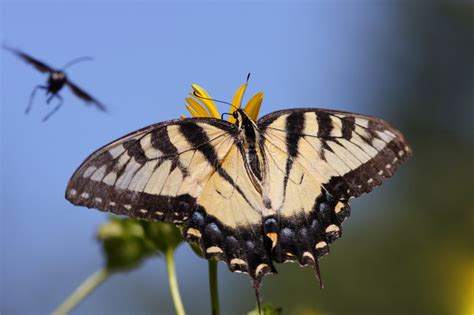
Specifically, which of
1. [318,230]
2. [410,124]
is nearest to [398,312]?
[318,230]

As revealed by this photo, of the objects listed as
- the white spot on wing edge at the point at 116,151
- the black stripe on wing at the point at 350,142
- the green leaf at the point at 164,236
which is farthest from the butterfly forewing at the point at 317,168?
the white spot on wing edge at the point at 116,151

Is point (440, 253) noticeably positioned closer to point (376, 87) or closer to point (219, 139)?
point (219, 139)

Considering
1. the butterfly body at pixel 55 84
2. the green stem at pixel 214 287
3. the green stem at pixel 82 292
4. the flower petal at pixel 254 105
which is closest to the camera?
the green stem at pixel 214 287

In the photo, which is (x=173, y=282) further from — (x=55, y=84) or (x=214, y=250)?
(x=55, y=84)

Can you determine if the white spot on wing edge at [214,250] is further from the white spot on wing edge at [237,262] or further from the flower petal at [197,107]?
the flower petal at [197,107]

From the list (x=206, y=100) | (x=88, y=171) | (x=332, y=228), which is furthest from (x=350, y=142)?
(x=88, y=171)

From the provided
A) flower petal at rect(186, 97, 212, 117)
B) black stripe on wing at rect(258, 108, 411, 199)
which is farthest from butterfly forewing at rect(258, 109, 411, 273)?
flower petal at rect(186, 97, 212, 117)
